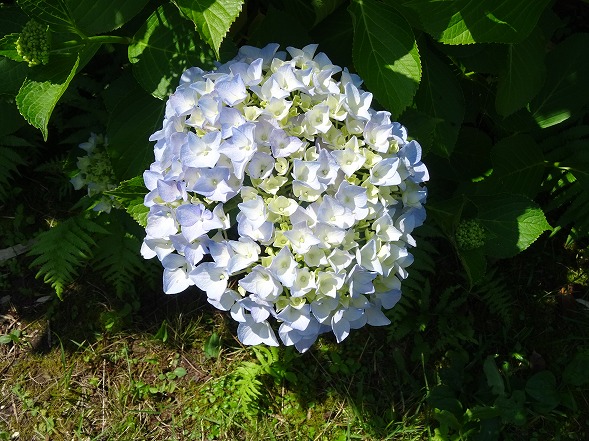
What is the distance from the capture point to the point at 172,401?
251 centimetres

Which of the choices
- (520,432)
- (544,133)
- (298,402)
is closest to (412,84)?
(544,133)

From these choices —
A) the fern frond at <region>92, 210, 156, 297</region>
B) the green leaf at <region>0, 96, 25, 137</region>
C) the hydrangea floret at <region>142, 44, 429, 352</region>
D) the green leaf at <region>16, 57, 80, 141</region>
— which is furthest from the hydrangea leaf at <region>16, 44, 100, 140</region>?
the fern frond at <region>92, 210, 156, 297</region>

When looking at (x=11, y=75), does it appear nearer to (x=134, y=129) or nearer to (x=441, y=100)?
(x=134, y=129)

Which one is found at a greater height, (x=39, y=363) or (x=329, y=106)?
(x=329, y=106)

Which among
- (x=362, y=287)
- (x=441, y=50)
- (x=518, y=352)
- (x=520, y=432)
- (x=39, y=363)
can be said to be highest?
(x=441, y=50)

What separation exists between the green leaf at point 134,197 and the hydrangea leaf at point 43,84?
9.7 inches

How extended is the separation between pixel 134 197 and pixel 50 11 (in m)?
0.48

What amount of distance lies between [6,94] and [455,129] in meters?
1.29

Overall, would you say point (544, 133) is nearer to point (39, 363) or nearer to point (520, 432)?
point (520, 432)

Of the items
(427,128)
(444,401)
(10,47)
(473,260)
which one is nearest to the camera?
(10,47)

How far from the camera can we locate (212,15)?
1.48 m

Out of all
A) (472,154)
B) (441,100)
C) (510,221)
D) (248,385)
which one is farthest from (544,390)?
(441,100)

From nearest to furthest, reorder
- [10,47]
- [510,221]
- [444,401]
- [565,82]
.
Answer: [10,47]
[510,221]
[565,82]
[444,401]

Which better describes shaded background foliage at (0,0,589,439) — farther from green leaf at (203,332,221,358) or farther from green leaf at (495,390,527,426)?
green leaf at (203,332,221,358)
